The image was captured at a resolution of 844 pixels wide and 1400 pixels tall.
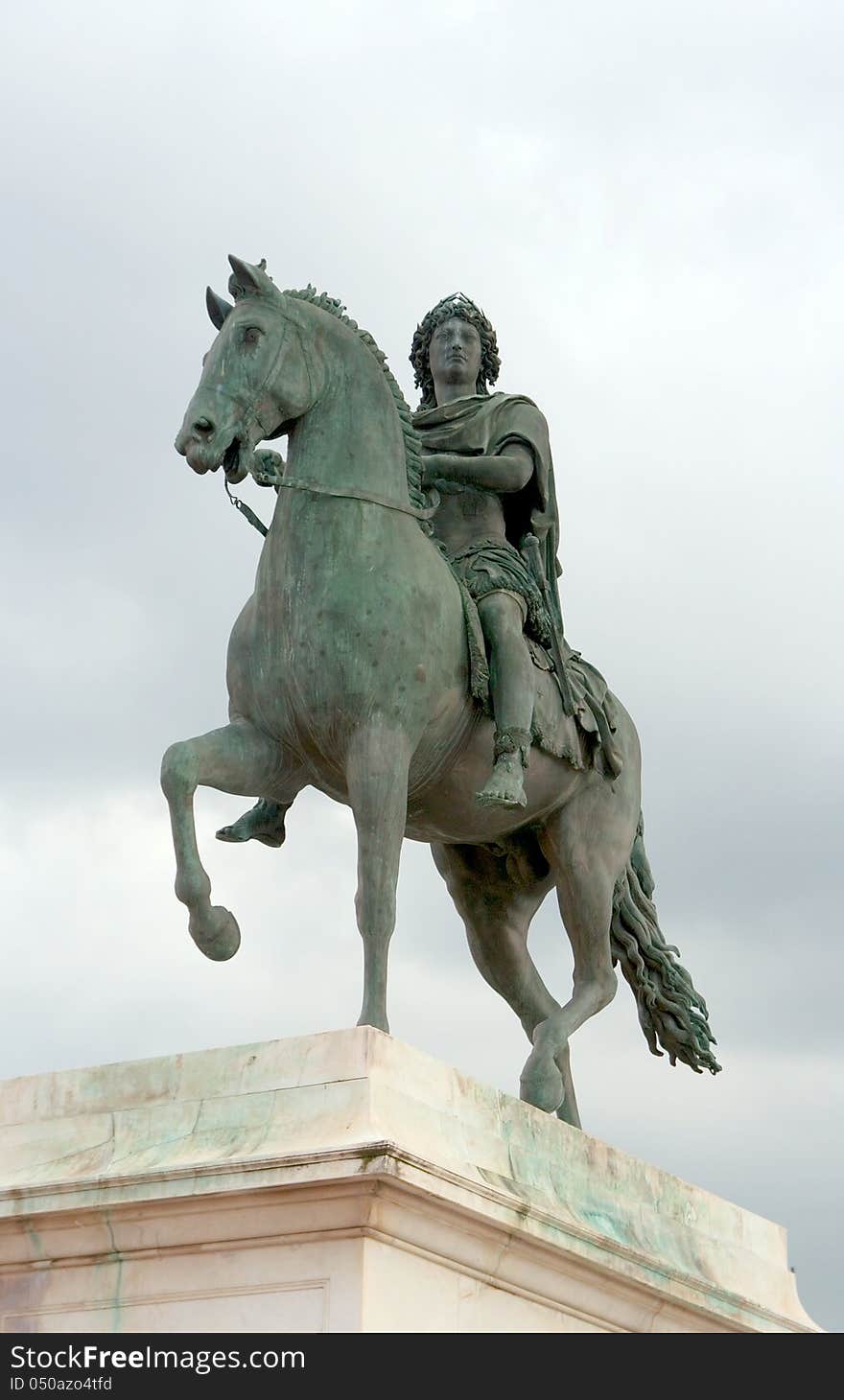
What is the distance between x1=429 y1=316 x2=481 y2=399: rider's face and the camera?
11.5 metres

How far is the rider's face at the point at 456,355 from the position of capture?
37.6 ft

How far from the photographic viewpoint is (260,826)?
34.3 ft

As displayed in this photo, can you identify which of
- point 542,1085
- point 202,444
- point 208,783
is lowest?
point 542,1085

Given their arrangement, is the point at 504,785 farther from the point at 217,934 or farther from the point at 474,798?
the point at 217,934

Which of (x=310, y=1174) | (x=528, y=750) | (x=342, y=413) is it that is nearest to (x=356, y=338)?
(x=342, y=413)

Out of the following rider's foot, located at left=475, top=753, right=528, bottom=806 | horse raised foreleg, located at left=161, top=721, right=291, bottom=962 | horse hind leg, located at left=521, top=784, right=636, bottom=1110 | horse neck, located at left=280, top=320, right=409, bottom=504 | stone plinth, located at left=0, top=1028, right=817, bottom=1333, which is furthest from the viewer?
horse hind leg, located at left=521, top=784, right=636, bottom=1110

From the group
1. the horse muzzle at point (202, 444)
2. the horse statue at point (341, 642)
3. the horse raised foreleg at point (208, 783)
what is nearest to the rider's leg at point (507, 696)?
the horse statue at point (341, 642)

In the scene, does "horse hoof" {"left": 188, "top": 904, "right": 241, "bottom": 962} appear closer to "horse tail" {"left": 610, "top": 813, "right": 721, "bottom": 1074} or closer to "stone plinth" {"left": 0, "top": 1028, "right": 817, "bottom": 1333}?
"stone plinth" {"left": 0, "top": 1028, "right": 817, "bottom": 1333}

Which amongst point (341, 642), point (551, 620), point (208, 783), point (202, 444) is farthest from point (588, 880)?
point (202, 444)

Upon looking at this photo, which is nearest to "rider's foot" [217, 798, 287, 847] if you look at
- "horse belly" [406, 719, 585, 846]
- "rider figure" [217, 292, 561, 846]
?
"rider figure" [217, 292, 561, 846]

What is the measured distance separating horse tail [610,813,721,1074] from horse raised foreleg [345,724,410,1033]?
85.9 inches

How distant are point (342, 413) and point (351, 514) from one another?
49cm

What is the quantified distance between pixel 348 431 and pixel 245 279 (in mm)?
766
